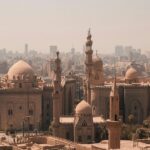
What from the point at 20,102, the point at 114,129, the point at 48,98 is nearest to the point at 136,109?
the point at 48,98

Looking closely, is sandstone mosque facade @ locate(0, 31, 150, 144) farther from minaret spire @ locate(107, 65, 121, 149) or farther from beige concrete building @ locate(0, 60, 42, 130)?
minaret spire @ locate(107, 65, 121, 149)

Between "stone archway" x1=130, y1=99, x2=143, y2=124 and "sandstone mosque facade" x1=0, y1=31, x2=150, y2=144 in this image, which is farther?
"stone archway" x1=130, y1=99, x2=143, y2=124

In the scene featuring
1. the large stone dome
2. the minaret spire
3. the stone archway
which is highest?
the large stone dome

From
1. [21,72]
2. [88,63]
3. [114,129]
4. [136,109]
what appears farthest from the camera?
[136,109]

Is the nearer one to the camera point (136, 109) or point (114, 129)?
point (114, 129)

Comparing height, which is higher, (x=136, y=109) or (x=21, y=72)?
(x=21, y=72)

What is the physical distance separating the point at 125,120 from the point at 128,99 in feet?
5.12

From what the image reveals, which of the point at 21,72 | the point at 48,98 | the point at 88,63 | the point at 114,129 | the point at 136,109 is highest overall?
the point at 88,63

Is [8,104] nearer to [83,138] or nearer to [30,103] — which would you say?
[30,103]

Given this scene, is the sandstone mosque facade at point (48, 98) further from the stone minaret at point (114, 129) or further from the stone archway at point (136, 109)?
the stone minaret at point (114, 129)

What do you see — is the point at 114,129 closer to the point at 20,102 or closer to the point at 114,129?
the point at 114,129

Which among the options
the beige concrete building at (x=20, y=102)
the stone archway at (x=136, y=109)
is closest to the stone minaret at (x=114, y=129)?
the beige concrete building at (x=20, y=102)

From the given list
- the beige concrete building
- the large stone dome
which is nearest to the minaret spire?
the beige concrete building

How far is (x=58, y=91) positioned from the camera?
38000 millimetres
